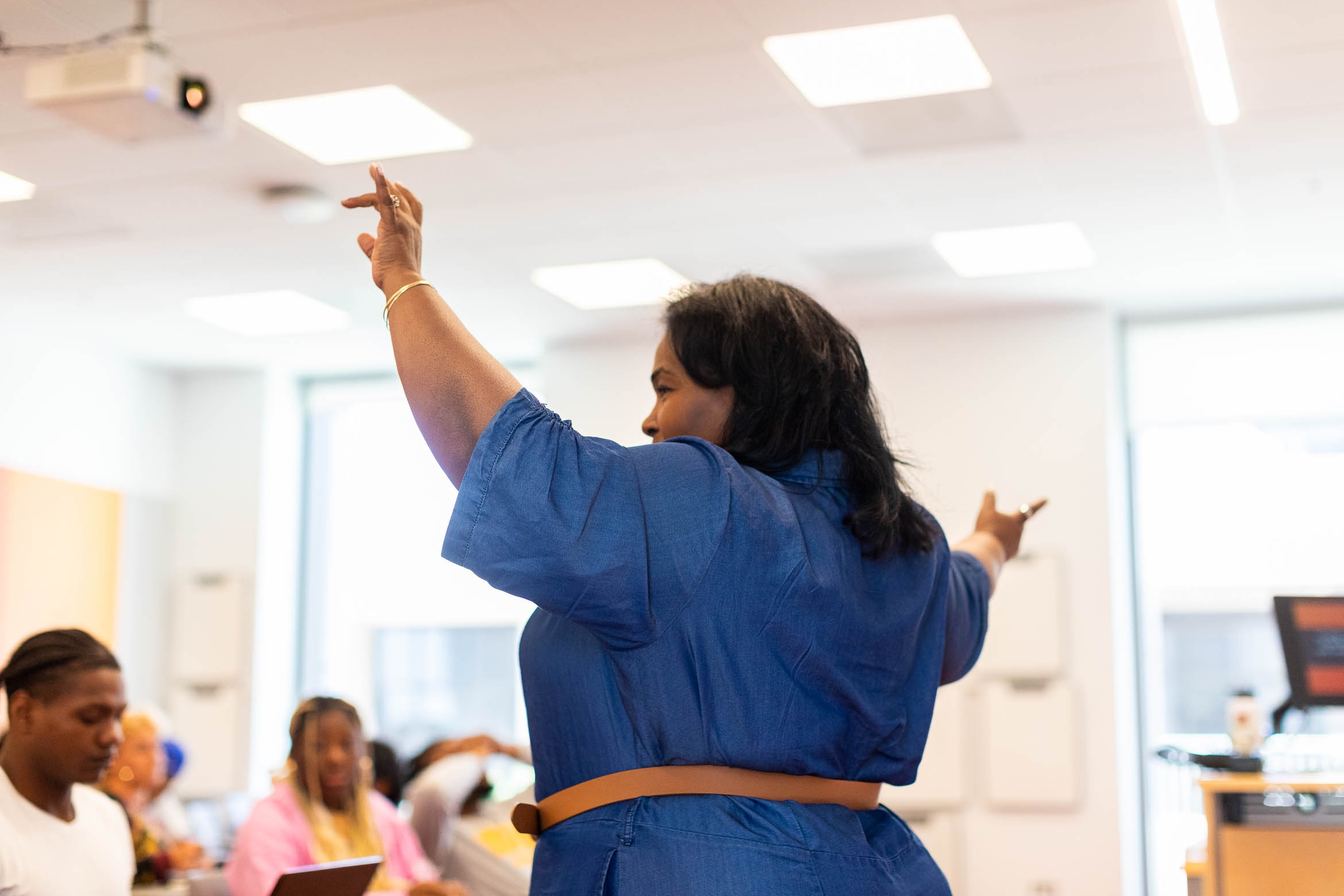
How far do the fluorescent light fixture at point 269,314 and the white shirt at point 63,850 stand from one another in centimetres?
434

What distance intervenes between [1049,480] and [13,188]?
4581 millimetres

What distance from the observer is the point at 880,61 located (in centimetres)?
411

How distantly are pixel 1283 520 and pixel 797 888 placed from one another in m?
6.24

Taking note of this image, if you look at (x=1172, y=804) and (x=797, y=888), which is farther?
(x=1172, y=804)

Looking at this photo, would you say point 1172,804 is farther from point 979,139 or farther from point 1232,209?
point 979,139

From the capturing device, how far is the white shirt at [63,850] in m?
2.22

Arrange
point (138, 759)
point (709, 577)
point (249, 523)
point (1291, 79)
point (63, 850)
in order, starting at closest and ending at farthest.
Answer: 1. point (709, 577)
2. point (63, 850)
3. point (1291, 79)
4. point (138, 759)
5. point (249, 523)

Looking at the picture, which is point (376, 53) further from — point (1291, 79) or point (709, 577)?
point (709, 577)

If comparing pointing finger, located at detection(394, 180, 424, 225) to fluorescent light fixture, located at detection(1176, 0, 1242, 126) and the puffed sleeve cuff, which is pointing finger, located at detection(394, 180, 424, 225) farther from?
fluorescent light fixture, located at detection(1176, 0, 1242, 126)

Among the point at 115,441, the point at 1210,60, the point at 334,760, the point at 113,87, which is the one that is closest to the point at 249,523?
the point at 115,441

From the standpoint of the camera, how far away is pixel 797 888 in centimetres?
121

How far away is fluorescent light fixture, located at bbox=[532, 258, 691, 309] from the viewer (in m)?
6.21

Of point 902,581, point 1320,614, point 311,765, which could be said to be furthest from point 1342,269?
point 902,581

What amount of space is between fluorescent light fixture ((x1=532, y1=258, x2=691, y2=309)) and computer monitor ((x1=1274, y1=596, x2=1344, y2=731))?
319 cm
